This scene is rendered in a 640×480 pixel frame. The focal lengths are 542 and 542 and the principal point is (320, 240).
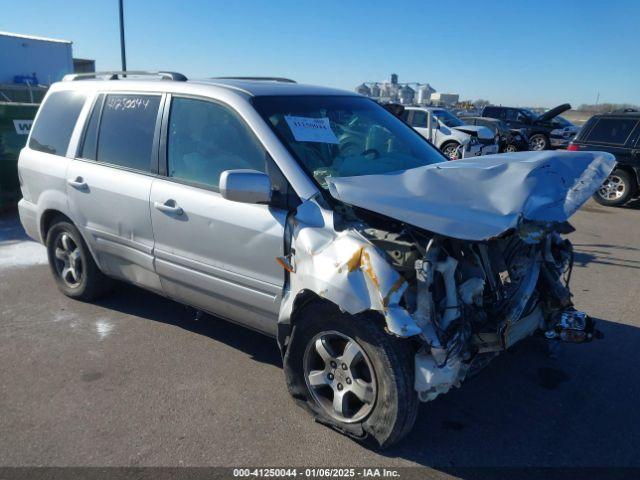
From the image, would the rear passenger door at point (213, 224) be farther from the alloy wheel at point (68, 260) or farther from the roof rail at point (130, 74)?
the alloy wheel at point (68, 260)

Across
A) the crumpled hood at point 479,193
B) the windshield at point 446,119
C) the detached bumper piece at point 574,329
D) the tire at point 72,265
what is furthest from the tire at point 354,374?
the windshield at point 446,119

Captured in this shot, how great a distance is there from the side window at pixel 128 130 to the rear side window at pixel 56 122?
46cm

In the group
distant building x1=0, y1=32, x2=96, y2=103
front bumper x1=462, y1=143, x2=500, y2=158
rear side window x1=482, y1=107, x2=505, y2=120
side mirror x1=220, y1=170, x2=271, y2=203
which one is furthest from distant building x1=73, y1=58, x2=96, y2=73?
side mirror x1=220, y1=170, x2=271, y2=203

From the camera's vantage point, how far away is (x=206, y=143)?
3668mm

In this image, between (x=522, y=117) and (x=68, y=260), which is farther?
(x=522, y=117)

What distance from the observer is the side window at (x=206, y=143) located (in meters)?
3.42

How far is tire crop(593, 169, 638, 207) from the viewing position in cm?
1054

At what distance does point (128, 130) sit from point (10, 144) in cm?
582

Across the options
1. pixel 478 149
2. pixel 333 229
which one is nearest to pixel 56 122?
pixel 333 229

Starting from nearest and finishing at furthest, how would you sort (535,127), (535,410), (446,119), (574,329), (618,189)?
1. (574,329)
2. (535,410)
3. (618,189)
4. (446,119)
5. (535,127)

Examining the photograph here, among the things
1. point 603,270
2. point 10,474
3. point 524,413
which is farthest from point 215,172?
point 603,270

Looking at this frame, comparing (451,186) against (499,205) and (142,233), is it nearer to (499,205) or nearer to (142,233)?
(499,205)

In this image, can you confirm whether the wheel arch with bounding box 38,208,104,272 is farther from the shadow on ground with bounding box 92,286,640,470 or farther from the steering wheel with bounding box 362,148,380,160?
the steering wheel with bounding box 362,148,380,160

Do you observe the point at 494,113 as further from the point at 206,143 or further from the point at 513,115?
the point at 206,143
